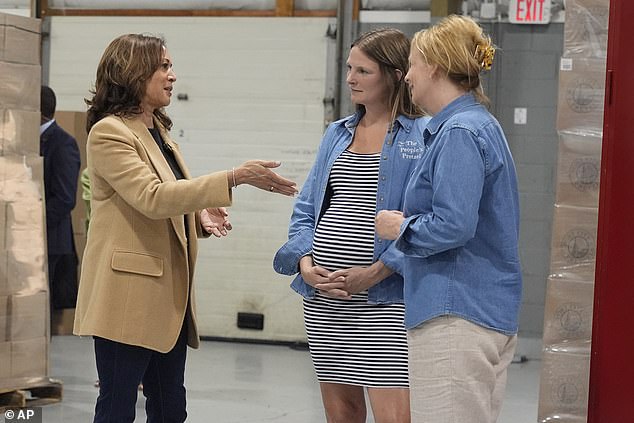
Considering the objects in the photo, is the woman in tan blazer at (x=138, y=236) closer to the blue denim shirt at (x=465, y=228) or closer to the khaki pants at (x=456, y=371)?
the blue denim shirt at (x=465, y=228)

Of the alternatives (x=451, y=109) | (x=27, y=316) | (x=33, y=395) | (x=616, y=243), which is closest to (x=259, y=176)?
(x=451, y=109)

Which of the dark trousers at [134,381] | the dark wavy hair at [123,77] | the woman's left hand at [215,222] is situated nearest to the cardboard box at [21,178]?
the woman's left hand at [215,222]

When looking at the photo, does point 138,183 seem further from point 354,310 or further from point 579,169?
point 579,169

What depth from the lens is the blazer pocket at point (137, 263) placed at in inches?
119

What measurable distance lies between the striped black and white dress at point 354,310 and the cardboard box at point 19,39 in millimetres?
2460

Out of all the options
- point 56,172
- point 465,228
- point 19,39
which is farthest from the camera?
point 56,172

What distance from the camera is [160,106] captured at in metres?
3.24

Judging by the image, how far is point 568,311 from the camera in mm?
3881

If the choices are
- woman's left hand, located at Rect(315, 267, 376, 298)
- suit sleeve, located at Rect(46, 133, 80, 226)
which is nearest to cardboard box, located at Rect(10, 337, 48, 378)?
suit sleeve, located at Rect(46, 133, 80, 226)

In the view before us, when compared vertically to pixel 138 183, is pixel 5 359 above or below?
below

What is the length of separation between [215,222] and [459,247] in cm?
126

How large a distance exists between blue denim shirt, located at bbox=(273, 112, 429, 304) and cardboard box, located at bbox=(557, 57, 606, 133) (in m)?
0.89

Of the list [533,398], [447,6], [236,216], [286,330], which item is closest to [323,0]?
[447,6]

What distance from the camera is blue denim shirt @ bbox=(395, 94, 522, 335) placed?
7.79 feet
